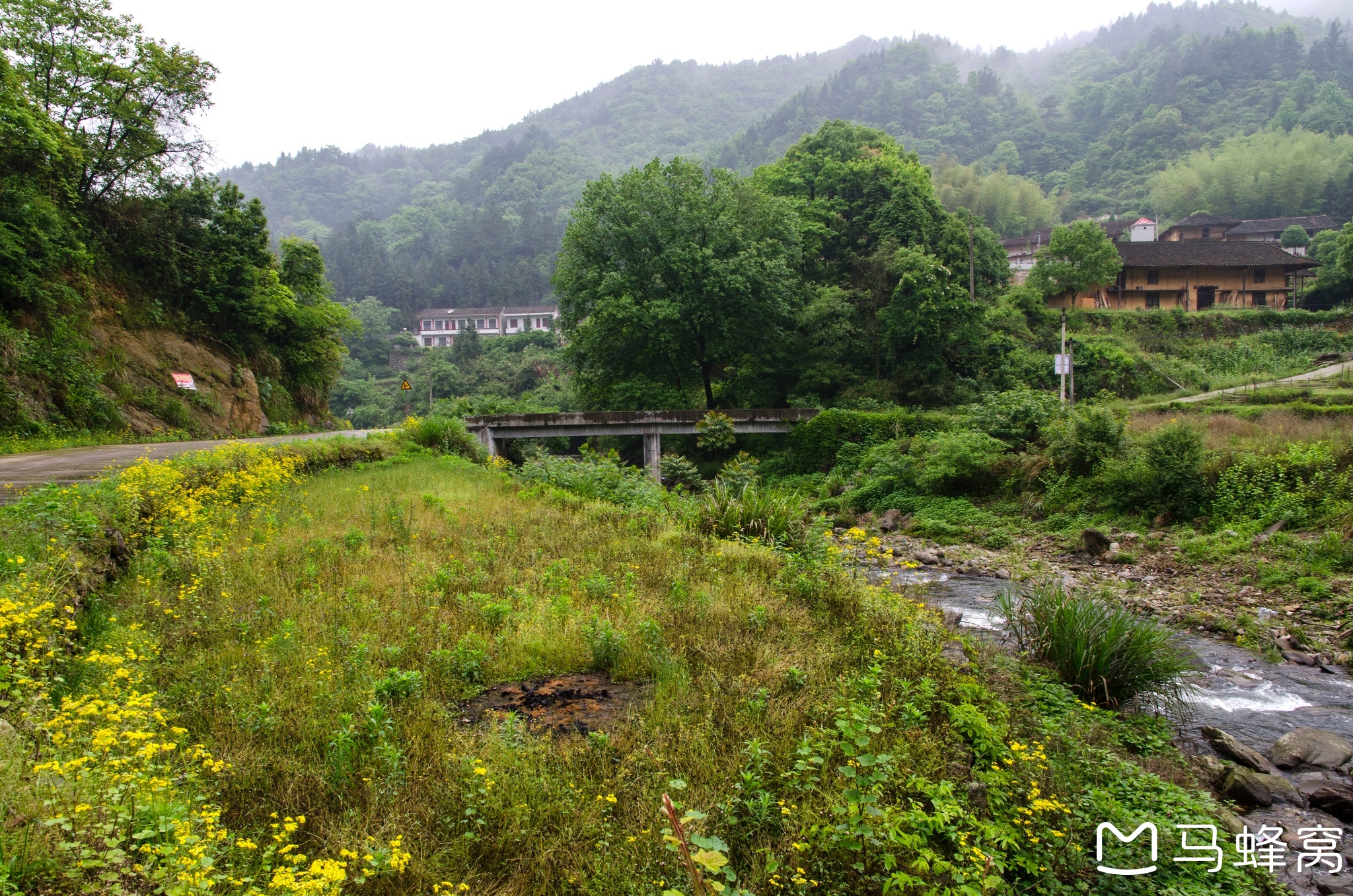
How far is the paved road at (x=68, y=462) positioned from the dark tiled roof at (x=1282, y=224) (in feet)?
279

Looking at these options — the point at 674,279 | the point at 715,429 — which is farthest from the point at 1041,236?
the point at 715,429

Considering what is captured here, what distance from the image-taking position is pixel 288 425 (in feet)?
101

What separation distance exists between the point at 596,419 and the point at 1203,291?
45952mm

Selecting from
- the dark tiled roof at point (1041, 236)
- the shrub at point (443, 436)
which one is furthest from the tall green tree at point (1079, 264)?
the shrub at point (443, 436)

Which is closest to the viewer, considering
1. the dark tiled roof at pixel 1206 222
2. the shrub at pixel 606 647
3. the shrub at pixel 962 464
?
the shrub at pixel 606 647

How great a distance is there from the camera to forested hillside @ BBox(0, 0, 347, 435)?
19.7m

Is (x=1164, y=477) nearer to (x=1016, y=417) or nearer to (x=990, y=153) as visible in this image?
(x=1016, y=417)

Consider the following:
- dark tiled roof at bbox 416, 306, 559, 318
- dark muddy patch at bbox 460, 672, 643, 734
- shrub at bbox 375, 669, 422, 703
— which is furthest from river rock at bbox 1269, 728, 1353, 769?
dark tiled roof at bbox 416, 306, 559, 318

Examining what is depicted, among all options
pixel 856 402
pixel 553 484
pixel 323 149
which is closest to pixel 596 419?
pixel 856 402

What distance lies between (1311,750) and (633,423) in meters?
27.0

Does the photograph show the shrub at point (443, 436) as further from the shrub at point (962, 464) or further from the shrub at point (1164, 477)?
the shrub at point (1164, 477)

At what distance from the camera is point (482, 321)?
99500 millimetres

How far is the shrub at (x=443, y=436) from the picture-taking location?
24.7 metres

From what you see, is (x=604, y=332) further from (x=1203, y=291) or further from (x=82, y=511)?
(x=1203, y=291)
